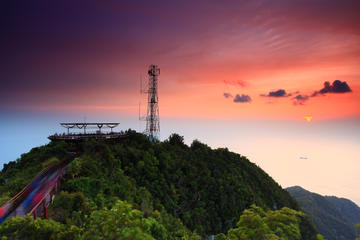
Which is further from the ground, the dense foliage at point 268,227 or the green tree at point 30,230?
the green tree at point 30,230

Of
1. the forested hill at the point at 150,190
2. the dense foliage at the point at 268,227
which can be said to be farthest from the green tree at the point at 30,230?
the dense foliage at the point at 268,227

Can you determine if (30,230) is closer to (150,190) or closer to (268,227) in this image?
(268,227)

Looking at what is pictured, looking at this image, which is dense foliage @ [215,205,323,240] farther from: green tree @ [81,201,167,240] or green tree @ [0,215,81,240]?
green tree @ [0,215,81,240]

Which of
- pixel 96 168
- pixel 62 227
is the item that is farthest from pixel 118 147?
pixel 62 227

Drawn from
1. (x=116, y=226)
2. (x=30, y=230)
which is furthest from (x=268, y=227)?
(x=30, y=230)

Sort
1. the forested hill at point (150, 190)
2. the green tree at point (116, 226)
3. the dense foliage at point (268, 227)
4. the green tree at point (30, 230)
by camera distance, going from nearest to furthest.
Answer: the green tree at point (30, 230)
the green tree at point (116, 226)
the forested hill at point (150, 190)
the dense foliage at point (268, 227)

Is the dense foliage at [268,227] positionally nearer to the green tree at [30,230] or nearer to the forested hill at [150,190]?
the forested hill at [150,190]

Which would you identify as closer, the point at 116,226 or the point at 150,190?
the point at 116,226

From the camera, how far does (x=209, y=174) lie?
34.8 m

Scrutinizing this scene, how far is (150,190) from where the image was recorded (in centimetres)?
2536

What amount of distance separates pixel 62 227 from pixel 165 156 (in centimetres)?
2376

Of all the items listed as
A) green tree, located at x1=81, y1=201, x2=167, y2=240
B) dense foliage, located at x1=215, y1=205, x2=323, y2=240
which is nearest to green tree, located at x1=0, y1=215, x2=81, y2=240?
green tree, located at x1=81, y1=201, x2=167, y2=240

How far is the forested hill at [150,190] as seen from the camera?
10859 mm

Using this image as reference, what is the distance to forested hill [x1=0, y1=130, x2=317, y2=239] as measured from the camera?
10859 millimetres
